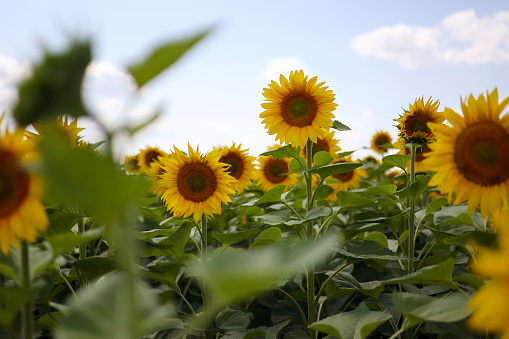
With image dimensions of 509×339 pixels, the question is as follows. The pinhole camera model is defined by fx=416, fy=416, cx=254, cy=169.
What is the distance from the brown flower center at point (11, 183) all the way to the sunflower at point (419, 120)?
1.95 metres

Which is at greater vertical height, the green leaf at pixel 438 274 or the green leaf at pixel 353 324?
the green leaf at pixel 438 274

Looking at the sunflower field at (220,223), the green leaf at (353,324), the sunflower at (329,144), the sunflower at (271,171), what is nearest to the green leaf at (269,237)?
the sunflower field at (220,223)

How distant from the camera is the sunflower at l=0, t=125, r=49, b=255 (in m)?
0.75

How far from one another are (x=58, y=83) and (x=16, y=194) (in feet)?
0.82

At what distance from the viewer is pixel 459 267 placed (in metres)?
2.00

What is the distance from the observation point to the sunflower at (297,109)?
2.17 m

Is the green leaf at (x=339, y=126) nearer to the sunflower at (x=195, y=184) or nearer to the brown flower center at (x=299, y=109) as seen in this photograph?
the brown flower center at (x=299, y=109)

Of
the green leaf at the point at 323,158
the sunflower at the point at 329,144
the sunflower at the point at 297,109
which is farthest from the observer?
the sunflower at the point at 329,144

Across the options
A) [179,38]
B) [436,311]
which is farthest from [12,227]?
[436,311]

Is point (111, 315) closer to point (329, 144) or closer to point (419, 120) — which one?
point (419, 120)

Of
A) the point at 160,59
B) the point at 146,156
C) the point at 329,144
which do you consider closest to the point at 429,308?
the point at 160,59

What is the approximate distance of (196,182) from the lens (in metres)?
2.18

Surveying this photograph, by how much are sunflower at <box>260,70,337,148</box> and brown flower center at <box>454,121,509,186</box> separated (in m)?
0.98

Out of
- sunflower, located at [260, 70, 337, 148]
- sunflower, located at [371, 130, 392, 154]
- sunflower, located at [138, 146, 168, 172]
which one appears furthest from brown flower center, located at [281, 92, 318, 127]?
sunflower, located at [371, 130, 392, 154]
